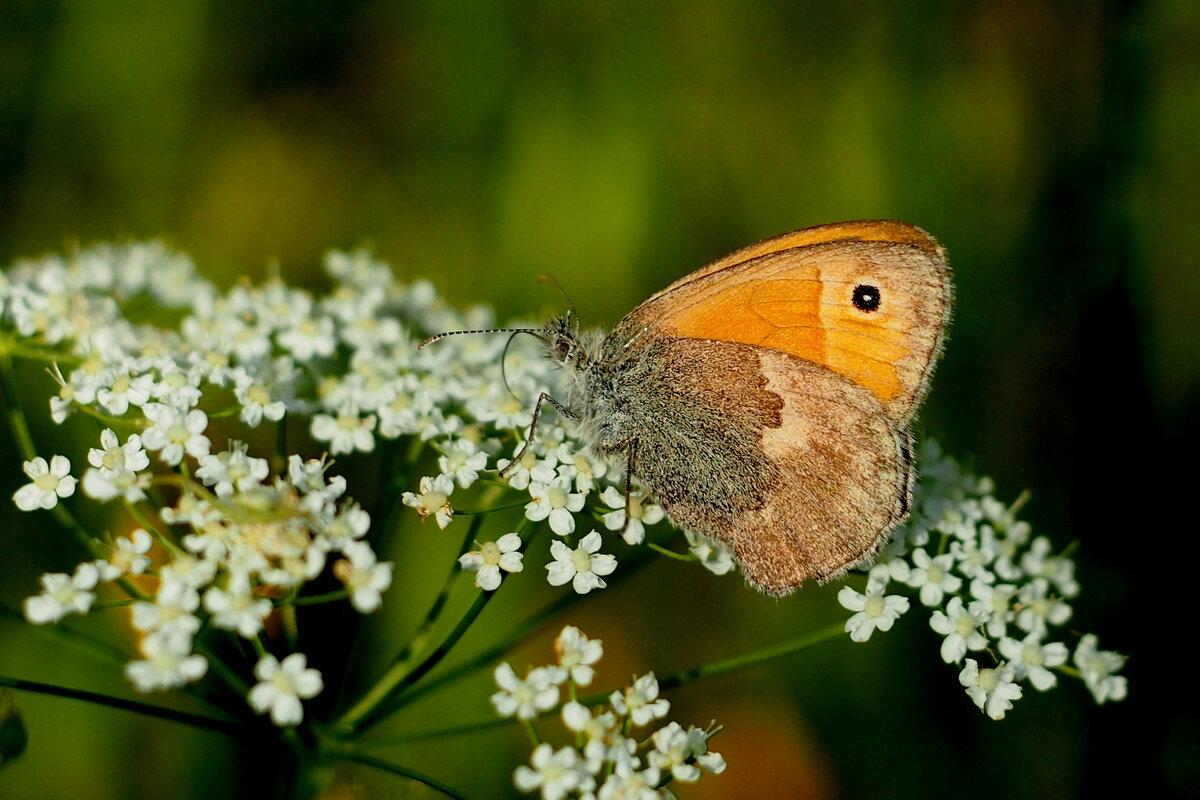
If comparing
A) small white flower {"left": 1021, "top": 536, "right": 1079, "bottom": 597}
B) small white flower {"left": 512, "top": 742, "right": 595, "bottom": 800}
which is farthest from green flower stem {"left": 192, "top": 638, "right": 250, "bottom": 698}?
small white flower {"left": 1021, "top": 536, "right": 1079, "bottom": 597}

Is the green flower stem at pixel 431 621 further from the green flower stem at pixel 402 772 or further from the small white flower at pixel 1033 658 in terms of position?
the small white flower at pixel 1033 658

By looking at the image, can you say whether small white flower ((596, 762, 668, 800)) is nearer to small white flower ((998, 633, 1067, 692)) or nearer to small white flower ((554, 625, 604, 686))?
small white flower ((554, 625, 604, 686))

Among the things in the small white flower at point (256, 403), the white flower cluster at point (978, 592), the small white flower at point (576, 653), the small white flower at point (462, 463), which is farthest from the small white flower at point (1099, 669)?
the small white flower at point (256, 403)

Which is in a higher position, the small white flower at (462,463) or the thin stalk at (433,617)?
the small white flower at (462,463)

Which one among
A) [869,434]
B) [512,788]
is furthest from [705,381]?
[512,788]

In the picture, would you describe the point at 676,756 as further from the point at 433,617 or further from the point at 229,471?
the point at 229,471

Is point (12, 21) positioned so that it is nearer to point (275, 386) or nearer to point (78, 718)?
point (275, 386)
